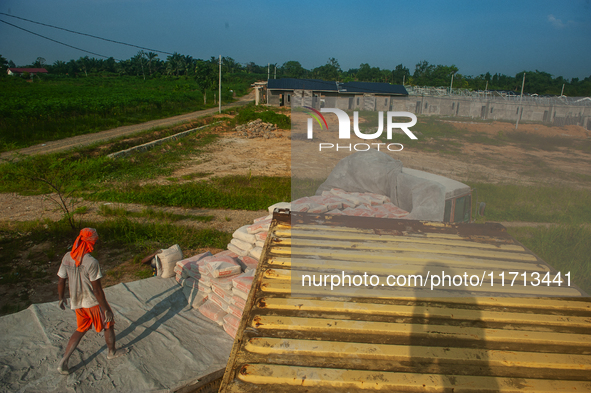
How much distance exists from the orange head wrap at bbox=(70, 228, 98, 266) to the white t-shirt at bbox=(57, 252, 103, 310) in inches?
1.6

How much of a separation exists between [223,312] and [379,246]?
204 cm

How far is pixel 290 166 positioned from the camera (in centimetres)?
1452

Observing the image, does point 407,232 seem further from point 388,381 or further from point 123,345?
point 123,345

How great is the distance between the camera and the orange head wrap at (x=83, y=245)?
3.29 m

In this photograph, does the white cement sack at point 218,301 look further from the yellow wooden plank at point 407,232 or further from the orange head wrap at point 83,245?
the orange head wrap at point 83,245

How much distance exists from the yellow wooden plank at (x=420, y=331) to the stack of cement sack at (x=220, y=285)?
1.57 metres

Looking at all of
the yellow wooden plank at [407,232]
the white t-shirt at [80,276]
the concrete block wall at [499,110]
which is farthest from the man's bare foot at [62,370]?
the concrete block wall at [499,110]

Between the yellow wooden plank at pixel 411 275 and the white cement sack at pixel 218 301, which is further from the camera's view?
the white cement sack at pixel 218 301

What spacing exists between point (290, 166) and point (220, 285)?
34.6 ft

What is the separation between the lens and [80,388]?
3072mm

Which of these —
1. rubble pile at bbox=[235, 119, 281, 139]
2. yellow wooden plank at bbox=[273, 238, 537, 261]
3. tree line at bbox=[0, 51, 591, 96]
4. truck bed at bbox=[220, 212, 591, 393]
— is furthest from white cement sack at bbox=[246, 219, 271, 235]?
tree line at bbox=[0, 51, 591, 96]

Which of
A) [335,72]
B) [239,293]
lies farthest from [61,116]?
[335,72]

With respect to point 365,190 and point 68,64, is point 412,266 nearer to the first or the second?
point 365,190

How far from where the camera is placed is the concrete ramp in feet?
10.3
